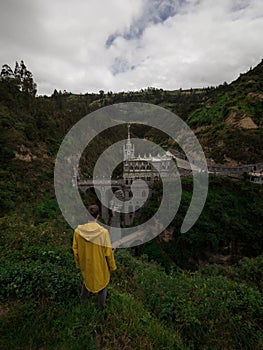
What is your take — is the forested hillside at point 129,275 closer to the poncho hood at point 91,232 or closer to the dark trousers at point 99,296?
the dark trousers at point 99,296

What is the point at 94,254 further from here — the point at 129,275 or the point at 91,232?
the point at 129,275

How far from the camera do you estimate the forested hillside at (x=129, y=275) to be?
3.10 m

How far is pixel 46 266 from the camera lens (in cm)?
423

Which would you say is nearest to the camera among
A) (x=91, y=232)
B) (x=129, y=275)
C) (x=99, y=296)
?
(x=91, y=232)

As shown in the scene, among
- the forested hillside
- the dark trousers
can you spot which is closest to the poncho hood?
the dark trousers

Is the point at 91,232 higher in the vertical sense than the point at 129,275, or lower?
higher

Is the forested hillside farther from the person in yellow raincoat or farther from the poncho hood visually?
the poncho hood

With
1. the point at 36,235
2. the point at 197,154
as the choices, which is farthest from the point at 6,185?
the point at 197,154

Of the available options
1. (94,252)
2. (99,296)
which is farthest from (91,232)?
(99,296)

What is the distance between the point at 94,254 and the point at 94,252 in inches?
1.1

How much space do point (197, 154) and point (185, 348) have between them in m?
44.2

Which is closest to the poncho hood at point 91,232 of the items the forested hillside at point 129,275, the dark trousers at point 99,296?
the dark trousers at point 99,296

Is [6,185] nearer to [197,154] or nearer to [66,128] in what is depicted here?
[66,128]

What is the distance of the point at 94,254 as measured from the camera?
2916 mm
